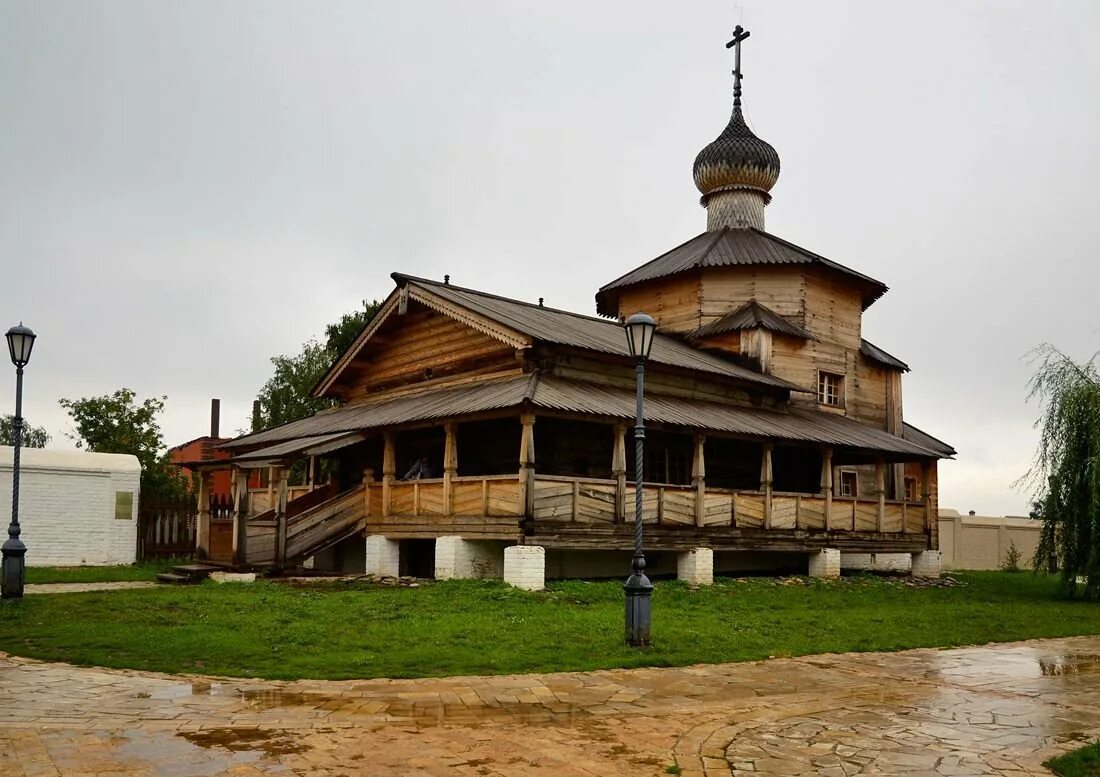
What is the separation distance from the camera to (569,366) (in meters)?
21.7

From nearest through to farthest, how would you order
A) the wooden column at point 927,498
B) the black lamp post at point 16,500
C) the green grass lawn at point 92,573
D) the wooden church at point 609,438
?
the black lamp post at point 16,500
the wooden church at point 609,438
the green grass lawn at point 92,573
the wooden column at point 927,498

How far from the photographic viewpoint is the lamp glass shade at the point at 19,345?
15.8 m

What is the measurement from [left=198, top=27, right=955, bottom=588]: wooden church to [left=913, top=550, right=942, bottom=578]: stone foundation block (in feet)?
0.22

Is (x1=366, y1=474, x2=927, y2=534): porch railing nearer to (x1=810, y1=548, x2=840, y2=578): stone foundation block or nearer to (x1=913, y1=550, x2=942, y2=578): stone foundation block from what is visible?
(x1=810, y1=548, x2=840, y2=578): stone foundation block

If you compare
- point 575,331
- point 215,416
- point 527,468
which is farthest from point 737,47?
point 215,416

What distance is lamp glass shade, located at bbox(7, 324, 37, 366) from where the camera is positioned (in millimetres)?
15844

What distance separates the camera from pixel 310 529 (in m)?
20.6

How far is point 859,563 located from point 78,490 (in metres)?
20.1

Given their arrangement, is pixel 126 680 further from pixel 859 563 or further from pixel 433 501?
pixel 859 563

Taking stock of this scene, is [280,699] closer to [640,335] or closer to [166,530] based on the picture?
[640,335]

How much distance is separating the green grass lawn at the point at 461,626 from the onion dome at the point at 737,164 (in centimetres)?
1726

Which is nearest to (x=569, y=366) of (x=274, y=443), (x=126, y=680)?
(x=274, y=443)

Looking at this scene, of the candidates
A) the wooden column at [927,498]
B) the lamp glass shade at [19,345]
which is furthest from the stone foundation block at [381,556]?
the wooden column at [927,498]

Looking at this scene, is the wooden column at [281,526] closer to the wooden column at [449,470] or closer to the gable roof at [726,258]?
the wooden column at [449,470]
